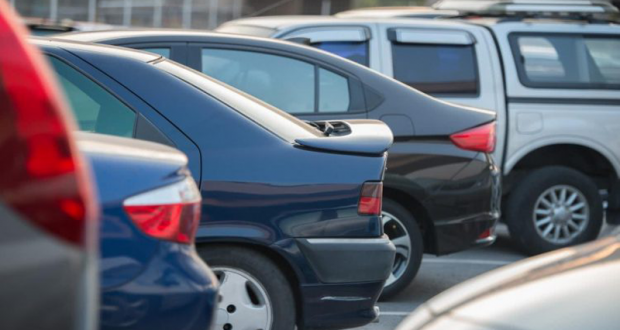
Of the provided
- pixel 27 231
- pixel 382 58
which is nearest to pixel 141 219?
pixel 27 231

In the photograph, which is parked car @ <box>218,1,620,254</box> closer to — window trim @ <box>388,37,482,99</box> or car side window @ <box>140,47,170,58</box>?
window trim @ <box>388,37,482,99</box>

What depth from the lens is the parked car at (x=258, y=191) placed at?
4.98 metres

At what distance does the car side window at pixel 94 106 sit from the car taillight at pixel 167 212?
4.37 ft

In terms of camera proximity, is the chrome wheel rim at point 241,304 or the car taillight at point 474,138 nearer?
the chrome wheel rim at point 241,304

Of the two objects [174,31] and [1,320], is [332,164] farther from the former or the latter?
[1,320]

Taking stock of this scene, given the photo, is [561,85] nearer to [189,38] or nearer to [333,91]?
[333,91]

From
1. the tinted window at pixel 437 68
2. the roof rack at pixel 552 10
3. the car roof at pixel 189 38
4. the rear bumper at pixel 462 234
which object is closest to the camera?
the car roof at pixel 189 38

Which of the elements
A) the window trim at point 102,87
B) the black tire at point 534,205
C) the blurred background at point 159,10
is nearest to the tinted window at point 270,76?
the window trim at point 102,87

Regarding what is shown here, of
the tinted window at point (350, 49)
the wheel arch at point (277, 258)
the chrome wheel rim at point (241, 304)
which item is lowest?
the chrome wheel rim at point (241, 304)

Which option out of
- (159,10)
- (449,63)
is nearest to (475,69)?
(449,63)

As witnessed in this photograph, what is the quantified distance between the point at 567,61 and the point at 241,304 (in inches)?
205

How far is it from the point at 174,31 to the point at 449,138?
1.84 meters

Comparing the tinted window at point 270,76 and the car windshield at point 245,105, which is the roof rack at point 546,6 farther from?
the car windshield at point 245,105

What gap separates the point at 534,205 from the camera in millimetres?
9078
